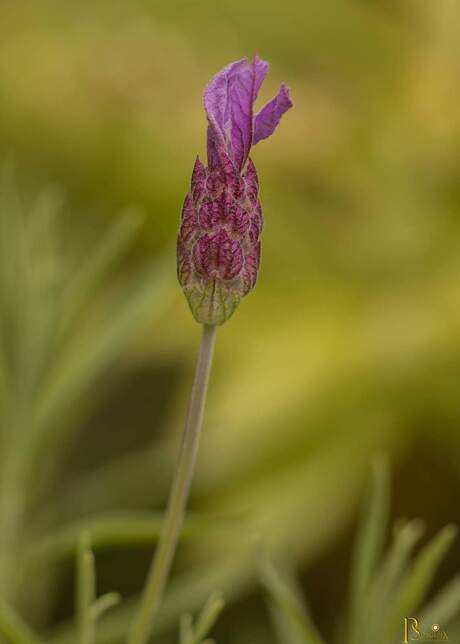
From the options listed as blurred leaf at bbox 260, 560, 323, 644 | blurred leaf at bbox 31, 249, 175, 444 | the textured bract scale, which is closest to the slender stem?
the textured bract scale

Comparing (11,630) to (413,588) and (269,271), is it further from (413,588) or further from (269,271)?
(269,271)

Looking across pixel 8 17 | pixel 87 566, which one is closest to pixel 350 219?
pixel 8 17

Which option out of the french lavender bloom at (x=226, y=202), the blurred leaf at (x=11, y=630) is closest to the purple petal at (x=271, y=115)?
the french lavender bloom at (x=226, y=202)

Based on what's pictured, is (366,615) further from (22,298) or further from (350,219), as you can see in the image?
(350,219)

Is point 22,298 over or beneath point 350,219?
beneath

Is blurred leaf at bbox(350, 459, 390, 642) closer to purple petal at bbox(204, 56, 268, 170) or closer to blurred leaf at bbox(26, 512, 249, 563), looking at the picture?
blurred leaf at bbox(26, 512, 249, 563)

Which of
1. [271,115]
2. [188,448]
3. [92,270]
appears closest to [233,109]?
[271,115]
